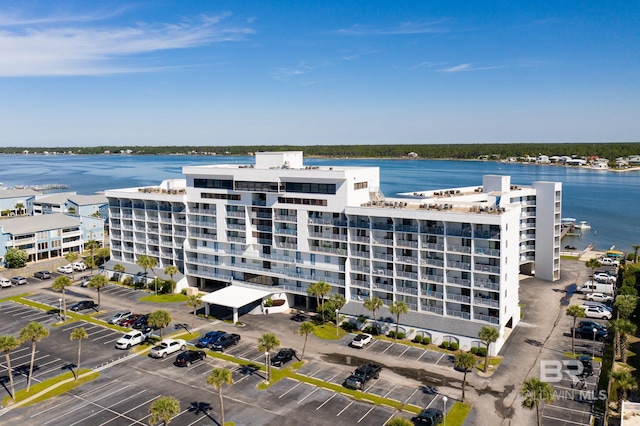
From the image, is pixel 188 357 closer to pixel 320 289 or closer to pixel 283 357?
pixel 283 357

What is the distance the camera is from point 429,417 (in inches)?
1735

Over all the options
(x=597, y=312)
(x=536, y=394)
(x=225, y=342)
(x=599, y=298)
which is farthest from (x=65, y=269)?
(x=599, y=298)

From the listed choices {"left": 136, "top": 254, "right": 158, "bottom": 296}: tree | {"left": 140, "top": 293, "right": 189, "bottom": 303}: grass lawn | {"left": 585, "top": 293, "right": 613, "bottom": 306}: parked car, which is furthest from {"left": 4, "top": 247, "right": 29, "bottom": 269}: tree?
{"left": 585, "top": 293, "right": 613, "bottom": 306}: parked car

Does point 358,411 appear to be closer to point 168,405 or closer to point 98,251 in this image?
point 168,405

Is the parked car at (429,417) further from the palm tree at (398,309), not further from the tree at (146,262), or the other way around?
the tree at (146,262)

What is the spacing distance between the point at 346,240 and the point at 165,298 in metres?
32.9

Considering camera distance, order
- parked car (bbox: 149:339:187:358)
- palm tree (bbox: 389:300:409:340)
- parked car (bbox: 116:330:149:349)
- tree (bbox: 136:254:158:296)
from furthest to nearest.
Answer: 1. tree (bbox: 136:254:158:296)
2. parked car (bbox: 116:330:149:349)
3. palm tree (bbox: 389:300:409:340)
4. parked car (bbox: 149:339:187:358)

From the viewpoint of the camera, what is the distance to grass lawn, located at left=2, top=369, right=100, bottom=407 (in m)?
49.9

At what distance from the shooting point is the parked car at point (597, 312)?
72.4m

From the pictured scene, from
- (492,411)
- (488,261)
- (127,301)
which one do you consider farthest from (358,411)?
(127,301)

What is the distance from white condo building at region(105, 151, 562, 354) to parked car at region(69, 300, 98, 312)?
1498 centimetres

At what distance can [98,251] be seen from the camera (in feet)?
380

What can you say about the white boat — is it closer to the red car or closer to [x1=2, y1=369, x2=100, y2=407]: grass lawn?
the red car

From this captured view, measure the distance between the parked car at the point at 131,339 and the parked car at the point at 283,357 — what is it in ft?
60.7
